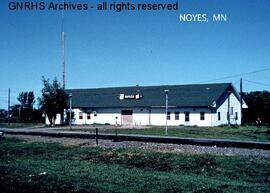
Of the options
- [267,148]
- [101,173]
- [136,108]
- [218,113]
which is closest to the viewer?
[101,173]

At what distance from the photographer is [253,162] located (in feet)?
46.8

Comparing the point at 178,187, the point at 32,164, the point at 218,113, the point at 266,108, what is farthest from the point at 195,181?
the point at 266,108

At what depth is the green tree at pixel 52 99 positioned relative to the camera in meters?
48.8

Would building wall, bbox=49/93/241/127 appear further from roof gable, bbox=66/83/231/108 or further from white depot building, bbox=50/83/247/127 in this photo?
roof gable, bbox=66/83/231/108

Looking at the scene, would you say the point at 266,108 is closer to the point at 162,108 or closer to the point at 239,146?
the point at 162,108

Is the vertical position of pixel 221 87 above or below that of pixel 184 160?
above

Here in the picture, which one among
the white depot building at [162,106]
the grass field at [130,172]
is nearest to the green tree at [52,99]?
the white depot building at [162,106]

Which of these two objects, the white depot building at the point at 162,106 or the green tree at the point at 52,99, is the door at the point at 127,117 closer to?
the white depot building at the point at 162,106

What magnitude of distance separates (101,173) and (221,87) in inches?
1566

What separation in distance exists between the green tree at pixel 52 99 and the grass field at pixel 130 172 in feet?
99.9

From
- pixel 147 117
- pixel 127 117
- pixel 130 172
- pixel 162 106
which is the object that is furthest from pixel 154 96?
pixel 130 172

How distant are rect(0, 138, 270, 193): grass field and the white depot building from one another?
26.9 m

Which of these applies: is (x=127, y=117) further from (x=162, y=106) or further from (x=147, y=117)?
(x=162, y=106)

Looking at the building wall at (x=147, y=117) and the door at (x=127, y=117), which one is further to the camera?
the door at (x=127, y=117)
